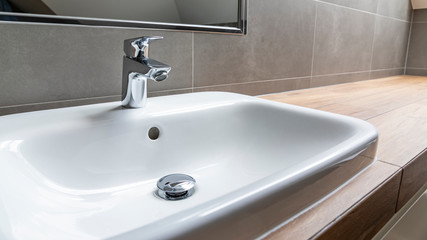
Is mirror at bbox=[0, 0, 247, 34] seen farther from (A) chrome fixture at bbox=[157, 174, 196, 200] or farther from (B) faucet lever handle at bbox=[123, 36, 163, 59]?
(A) chrome fixture at bbox=[157, 174, 196, 200]

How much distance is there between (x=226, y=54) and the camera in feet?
A: 3.37

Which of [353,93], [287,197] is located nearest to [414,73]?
[353,93]

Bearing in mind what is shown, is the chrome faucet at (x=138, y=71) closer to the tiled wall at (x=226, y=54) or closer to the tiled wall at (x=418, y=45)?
the tiled wall at (x=226, y=54)

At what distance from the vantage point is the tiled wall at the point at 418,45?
214cm

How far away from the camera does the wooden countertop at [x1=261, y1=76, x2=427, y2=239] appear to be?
423 millimetres

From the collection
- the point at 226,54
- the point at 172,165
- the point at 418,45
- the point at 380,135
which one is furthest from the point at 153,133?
the point at 418,45

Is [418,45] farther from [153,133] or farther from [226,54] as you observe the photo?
[153,133]

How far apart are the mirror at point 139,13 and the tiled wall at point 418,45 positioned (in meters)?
1.70

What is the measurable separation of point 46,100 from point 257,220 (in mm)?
551

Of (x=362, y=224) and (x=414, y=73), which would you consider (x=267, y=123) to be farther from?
(x=414, y=73)

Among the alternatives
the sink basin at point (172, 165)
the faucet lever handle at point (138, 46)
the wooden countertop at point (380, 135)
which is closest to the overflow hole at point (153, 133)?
the sink basin at point (172, 165)

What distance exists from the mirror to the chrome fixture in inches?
15.3

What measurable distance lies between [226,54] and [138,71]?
43 cm

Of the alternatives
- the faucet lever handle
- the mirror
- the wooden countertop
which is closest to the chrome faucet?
the faucet lever handle
